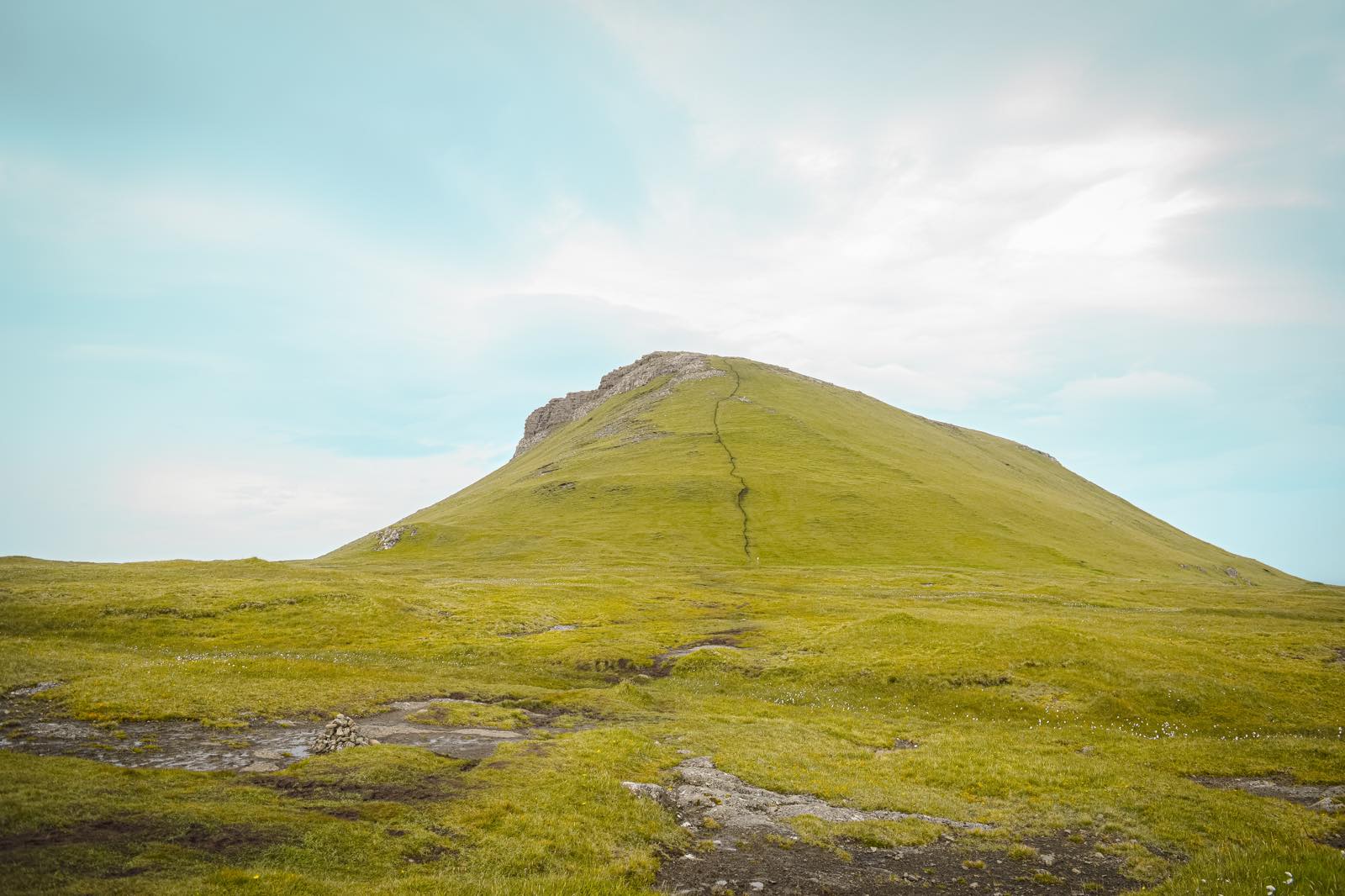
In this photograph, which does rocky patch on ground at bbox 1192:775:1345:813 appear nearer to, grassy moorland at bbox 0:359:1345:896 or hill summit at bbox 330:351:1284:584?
grassy moorland at bbox 0:359:1345:896

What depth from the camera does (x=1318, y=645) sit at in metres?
54.2

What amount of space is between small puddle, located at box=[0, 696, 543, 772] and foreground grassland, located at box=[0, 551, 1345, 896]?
5.59 feet

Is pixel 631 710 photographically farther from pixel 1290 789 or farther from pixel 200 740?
pixel 1290 789

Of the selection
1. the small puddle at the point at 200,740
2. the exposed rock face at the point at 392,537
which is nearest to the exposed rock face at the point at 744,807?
the small puddle at the point at 200,740

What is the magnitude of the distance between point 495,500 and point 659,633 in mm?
126185

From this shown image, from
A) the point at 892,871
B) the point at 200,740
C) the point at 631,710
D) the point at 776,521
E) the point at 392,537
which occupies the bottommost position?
the point at 631,710

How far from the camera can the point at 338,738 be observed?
26172 millimetres

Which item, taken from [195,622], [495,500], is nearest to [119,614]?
[195,622]

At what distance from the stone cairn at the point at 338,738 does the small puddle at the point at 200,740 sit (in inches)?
21.4

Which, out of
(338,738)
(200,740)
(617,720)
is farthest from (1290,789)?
(200,740)

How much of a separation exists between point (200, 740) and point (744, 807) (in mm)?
22338

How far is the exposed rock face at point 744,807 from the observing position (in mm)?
21734

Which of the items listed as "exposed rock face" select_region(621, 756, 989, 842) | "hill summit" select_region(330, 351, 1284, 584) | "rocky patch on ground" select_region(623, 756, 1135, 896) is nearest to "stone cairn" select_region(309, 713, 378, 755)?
"exposed rock face" select_region(621, 756, 989, 842)

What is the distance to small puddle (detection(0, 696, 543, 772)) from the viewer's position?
24.0 meters
